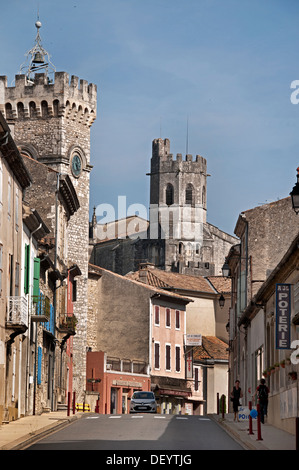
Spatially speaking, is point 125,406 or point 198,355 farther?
point 198,355

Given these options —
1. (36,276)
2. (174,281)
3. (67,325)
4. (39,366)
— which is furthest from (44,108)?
(36,276)

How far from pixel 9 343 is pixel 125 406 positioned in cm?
3635

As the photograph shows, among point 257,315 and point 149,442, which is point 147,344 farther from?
point 149,442

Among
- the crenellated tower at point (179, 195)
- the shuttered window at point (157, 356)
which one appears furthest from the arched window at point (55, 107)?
the crenellated tower at point (179, 195)

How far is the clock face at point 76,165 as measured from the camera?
63.7 metres

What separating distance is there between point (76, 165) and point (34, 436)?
133 feet

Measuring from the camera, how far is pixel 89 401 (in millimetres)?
60531

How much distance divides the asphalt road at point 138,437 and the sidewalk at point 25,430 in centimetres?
32

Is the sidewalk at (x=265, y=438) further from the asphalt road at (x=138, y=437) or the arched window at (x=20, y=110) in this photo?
the arched window at (x=20, y=110)

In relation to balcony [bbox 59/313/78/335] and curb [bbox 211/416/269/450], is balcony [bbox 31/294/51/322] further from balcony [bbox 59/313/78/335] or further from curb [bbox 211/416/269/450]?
balcony [bbox 59/313/78/335]

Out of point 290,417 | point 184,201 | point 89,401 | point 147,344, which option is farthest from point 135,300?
point 184,201

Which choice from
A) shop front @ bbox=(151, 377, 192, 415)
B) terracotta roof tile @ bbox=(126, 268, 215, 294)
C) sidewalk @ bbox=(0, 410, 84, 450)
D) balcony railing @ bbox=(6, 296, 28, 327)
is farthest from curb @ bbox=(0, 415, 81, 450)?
terracotta roof tile @ bbox=(126, 268, 215, 294)

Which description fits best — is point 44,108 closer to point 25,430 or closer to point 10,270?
point 10,270

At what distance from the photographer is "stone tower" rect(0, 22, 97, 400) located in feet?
206
